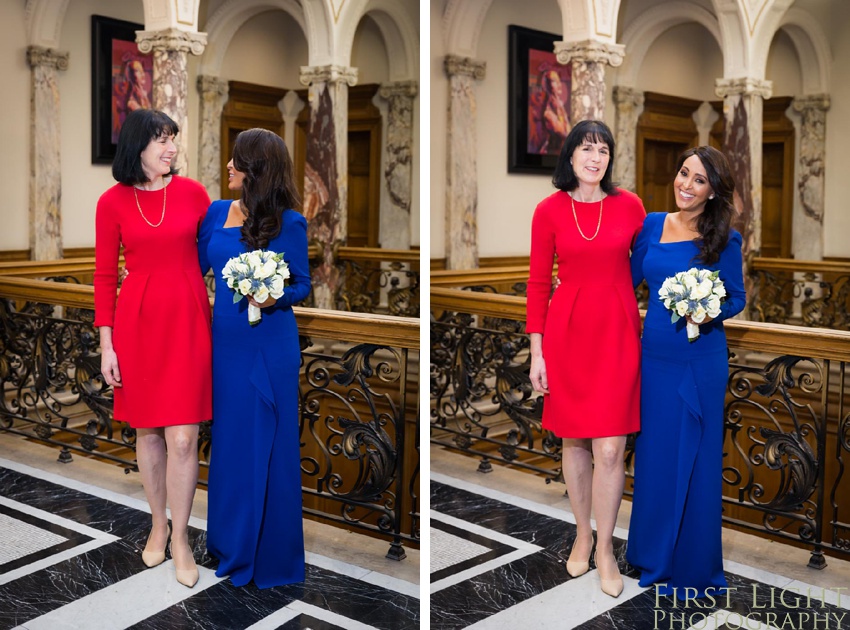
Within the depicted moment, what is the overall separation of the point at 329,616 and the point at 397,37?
8.72m

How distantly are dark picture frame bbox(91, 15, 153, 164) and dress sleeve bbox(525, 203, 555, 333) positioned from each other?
570 centimetres

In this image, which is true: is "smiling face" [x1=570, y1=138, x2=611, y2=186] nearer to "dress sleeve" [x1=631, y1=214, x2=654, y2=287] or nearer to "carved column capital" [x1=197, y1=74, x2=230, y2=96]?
"dress sleeve" [x1=631, y1=214, x2=654, y2=287]

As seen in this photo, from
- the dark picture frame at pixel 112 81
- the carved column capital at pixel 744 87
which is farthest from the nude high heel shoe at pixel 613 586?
the carved column capital at pixel 744 87

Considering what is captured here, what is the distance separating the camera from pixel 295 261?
3.56 meters

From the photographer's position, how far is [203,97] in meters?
8.34

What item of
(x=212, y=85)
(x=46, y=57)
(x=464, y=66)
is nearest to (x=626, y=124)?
(x=464, y=66)

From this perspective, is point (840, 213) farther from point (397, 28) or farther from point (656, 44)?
point (397, 28)

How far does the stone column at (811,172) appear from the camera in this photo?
12086 mm

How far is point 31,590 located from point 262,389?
1.27m

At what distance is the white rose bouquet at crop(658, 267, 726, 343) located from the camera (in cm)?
323

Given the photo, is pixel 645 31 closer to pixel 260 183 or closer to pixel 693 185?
pixel 693 185

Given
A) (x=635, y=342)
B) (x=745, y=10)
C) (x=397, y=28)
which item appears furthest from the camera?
(x=397, y=28)

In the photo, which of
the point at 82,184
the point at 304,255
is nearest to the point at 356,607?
the point at 304,255

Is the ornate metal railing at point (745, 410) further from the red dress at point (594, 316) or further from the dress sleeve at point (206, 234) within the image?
the dress sleeve at point (206, 234)
